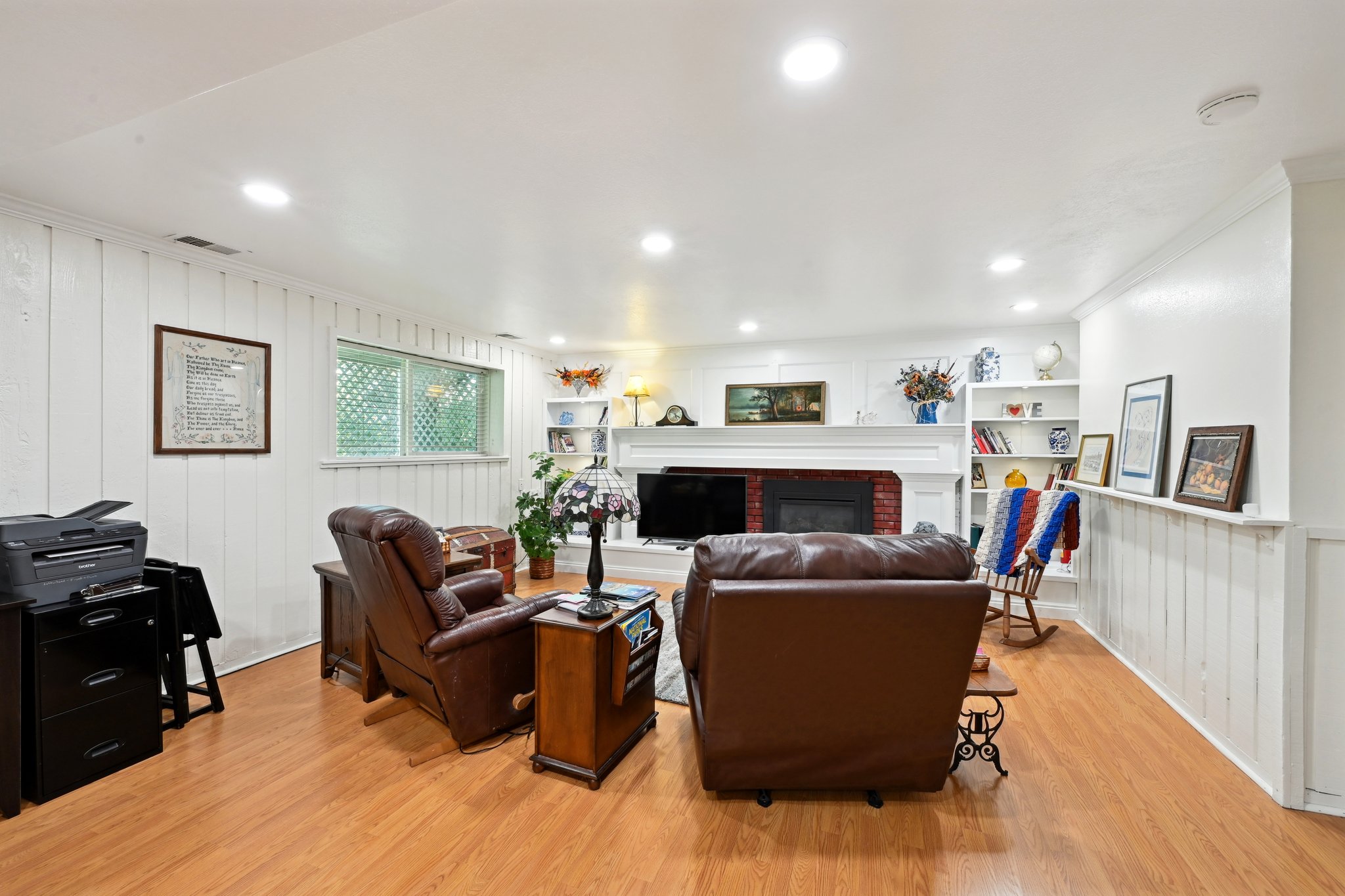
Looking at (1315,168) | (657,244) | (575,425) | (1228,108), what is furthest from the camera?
(575,425)

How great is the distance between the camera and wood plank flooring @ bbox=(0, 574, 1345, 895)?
1.78 meters

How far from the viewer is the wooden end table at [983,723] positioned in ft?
7.16

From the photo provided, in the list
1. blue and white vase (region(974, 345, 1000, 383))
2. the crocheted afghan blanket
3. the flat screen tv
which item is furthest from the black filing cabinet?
blue and white vase (region(974, 345, 1000, 383))

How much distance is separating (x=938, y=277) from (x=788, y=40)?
8.22 feet

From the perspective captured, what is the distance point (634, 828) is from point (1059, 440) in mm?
4482

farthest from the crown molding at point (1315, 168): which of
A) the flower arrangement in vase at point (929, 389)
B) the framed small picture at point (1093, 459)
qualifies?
the flower arrangement in vase at point (929, 389)

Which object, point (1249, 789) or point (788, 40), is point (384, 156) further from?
point (1249, 789)

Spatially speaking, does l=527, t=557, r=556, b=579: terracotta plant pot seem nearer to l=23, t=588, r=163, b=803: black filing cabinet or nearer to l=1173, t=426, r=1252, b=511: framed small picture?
l=23, t=588, r=163, b=803: black filing cabinet

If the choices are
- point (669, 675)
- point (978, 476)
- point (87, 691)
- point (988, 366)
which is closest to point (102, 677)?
point (87, 691)

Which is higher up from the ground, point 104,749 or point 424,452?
point 424,452

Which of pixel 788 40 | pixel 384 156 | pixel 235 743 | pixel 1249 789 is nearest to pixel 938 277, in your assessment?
pixel 788 40

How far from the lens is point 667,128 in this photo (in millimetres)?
1913

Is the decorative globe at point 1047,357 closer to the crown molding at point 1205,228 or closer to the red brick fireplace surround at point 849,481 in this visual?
the crown molding at point 1205,228

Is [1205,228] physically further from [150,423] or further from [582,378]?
[150,423]
